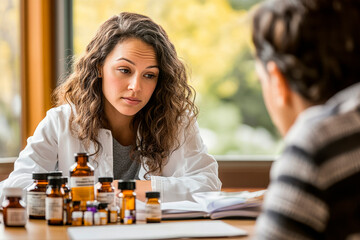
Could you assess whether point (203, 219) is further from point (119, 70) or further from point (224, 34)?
point (224, 34)

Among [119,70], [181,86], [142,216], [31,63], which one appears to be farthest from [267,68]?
[31,63]

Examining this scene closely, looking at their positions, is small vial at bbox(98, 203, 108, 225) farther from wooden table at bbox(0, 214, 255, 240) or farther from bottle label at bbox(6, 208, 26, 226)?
bottle label at bbox(6, 208, 26, 226)

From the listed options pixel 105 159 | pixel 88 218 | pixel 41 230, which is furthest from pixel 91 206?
pixel 105 159

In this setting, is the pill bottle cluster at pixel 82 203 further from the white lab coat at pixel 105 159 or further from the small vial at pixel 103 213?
the white lab coat at pixel 105 159

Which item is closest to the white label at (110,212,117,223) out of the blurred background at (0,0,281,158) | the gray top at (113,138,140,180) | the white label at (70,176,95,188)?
the white label at (70,176,95,188)

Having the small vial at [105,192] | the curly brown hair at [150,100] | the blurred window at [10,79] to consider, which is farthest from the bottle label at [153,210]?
the blurred window at [10,79]

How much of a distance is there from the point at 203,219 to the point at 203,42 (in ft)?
7.74

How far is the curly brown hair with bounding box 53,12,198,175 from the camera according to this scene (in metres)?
2.32

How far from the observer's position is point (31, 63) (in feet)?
11.7

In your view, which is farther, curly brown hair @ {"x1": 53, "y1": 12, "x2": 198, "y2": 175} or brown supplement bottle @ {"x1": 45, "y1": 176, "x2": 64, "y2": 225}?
curly brown hair @ {"x1": 53, "y1": 12, "x2": 198, "y2": 175}

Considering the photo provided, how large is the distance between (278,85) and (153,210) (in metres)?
0.74

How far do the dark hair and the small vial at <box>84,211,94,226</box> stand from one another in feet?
2.72

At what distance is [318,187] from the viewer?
70 cm

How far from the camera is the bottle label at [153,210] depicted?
1.51m
